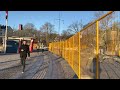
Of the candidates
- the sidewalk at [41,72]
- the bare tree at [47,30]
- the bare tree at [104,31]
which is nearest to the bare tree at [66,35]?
the bare tree at [47,30]

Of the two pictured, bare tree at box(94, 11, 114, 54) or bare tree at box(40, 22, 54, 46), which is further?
bare tree at box(40, 22, 54, 46)

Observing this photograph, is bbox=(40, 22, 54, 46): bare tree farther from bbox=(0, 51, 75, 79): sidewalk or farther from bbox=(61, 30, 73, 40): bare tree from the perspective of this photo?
bbox=(0, 51, 75, 79): sidewalk

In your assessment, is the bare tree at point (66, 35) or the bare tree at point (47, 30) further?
the bare tree at point (47, 30)

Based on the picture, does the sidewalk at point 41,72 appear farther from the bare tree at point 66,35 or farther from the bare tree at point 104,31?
the bare tree at point 66,35

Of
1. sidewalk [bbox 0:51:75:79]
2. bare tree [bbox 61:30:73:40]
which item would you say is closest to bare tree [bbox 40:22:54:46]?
bare tree [bbox 61:30:73:40]

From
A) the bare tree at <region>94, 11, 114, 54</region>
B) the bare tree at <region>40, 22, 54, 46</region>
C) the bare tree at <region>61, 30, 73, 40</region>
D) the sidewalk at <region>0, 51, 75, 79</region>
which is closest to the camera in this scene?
the bare tree at <region>94, 11, 114, 54</region>

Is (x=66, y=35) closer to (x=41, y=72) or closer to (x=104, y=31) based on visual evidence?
(x=41, y=72)

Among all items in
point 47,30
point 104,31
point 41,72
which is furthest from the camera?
point 47,30

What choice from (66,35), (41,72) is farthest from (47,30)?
(41,72)

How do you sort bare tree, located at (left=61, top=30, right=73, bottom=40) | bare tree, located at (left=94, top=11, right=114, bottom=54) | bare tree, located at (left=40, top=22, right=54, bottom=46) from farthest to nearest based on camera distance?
bare tree, located at (left=40, top=22, right=54, bottom=46) → bare tree, located at (left=61, top=30, right=73, bottom=40) → bare tree, located at (left=94, top=11, right=114, bottom=54)

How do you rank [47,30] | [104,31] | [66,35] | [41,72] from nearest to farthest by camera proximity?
[104,31]
[41,72]
[66,35]
[47,30]

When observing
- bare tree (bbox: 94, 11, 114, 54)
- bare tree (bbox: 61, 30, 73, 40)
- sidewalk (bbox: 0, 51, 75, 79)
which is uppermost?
bare tree (bbox: 61, 30, 73, 40)
